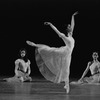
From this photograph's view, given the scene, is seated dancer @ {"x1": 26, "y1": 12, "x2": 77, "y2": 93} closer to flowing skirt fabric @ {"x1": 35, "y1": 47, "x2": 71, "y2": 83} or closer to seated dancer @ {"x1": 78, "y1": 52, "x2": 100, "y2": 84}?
flowing skirt fabric @ {"x1": 35, "y1": 47, "x2": 71, "y2": 83}

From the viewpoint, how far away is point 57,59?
217 inches

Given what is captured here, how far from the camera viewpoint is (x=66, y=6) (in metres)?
8.52

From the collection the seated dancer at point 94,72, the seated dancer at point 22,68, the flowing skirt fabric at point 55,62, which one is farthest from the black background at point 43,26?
the flowing skirt fabric at point 55,62

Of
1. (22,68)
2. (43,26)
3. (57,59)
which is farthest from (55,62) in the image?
(43,26)

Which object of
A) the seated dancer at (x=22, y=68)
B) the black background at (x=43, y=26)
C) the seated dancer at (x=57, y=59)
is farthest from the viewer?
the black background at (x=43, y=26)

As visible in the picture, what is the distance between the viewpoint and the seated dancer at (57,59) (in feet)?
17.3

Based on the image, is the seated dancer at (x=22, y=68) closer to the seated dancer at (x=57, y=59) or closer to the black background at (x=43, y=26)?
the black background at (x=43, y=26)

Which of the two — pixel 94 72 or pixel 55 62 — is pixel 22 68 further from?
pixel 55 62

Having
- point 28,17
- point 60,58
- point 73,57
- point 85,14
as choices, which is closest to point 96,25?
point 85,14

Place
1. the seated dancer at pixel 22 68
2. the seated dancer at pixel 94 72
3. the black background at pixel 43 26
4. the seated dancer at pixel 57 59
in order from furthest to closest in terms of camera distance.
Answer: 1. the black background at pixel 43 26
2. the seated dancer at pixel 22 68
3. the seated dancer at pixel 94 72
4. the seated dancer at pixel 57 59

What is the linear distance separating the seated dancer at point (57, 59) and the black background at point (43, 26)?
282 centimetres

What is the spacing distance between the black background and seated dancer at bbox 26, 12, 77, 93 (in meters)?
2.82

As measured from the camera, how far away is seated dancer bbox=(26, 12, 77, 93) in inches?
207

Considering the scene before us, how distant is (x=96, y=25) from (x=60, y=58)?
3.52m
